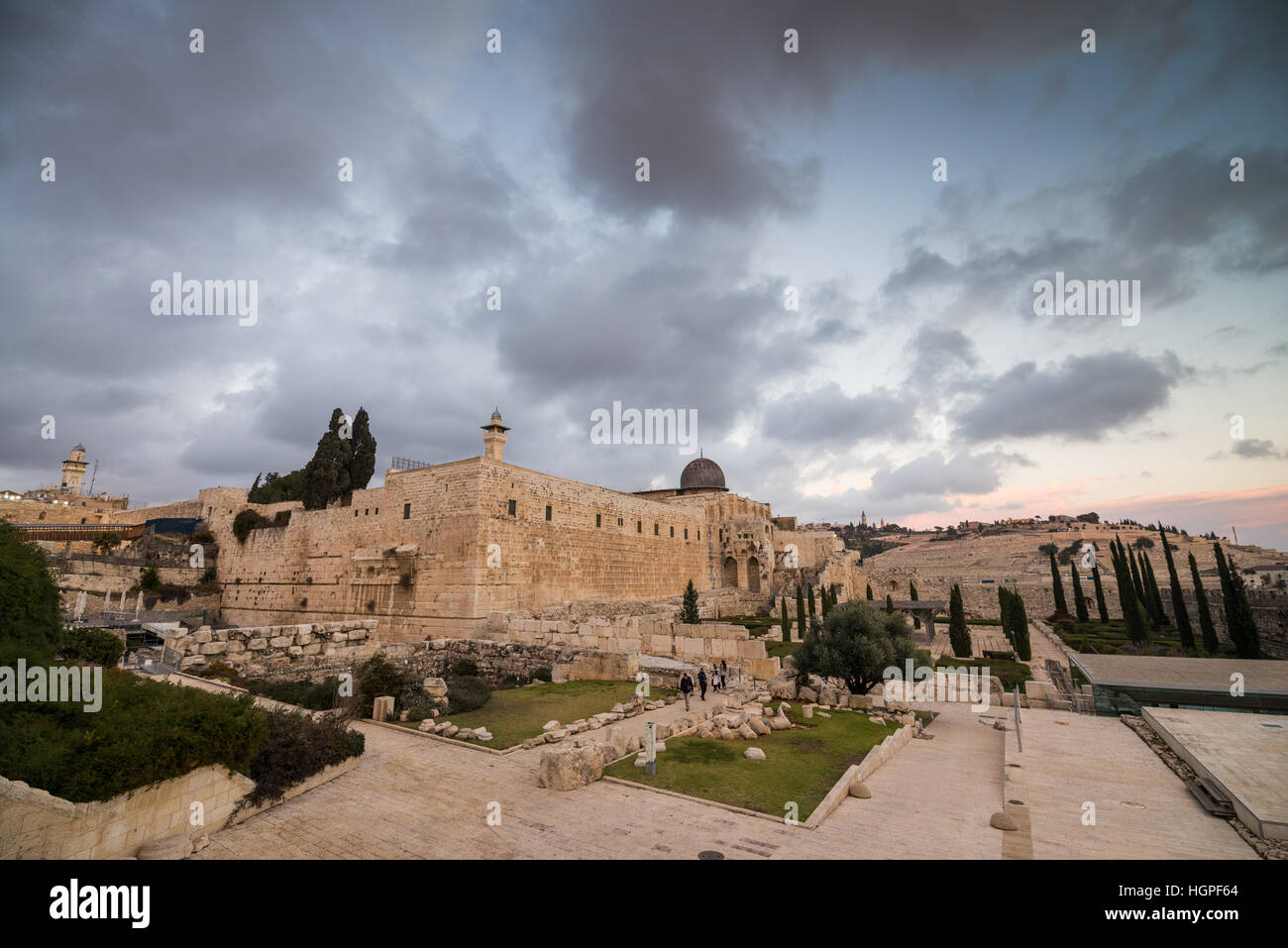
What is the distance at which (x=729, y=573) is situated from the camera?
125 ft

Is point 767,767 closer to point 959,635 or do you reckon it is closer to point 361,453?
point 959,635

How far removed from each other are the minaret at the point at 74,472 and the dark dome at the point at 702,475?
232 ft

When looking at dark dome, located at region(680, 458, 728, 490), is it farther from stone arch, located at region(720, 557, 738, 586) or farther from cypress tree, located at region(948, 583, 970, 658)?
cypress tree, located at region(948, 583, 970, 658)

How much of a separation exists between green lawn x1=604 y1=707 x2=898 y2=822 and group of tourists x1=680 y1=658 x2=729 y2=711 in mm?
2736

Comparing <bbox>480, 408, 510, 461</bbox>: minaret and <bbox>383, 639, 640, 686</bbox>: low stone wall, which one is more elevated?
<bbox>480, 408, 510, 461</bbox>: minaret

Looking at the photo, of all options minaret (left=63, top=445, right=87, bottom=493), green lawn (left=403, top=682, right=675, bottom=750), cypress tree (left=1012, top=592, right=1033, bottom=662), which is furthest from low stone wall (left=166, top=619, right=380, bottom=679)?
minaret (left=63, top=445, right=87, bottom=493)

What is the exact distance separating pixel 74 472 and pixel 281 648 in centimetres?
7759

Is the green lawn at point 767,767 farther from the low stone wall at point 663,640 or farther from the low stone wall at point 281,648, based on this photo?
the low stone wall at point 281,648

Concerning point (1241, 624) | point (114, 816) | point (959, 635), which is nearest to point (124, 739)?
point (114, 816)

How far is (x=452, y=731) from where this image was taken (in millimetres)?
9500

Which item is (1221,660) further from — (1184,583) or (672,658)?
(1184,583)

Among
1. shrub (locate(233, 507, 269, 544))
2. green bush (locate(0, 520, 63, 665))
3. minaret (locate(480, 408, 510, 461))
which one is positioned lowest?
green bush (locate(0, 520, 63, 665))

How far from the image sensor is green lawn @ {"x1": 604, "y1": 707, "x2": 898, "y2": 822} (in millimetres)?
6785
